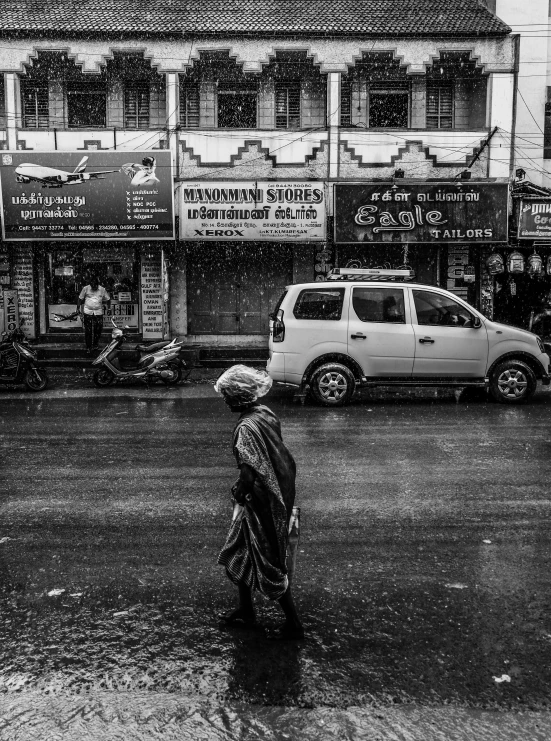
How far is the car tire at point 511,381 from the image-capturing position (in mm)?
12430

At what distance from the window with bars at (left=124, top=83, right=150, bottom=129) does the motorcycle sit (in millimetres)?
7225

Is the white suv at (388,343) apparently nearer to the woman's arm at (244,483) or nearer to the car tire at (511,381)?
the car tire at (511,381)

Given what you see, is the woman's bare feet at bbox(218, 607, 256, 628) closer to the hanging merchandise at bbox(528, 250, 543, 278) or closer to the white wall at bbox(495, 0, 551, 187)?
the hanging merchandise at bbox(528, 250, 543, 278)

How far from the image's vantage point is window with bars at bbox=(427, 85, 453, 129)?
19.1 m

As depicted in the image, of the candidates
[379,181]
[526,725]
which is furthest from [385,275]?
[526,725]

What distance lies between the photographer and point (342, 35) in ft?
59.0

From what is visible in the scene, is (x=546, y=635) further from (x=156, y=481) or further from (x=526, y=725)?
(x=156, y=481)

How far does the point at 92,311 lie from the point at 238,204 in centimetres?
411

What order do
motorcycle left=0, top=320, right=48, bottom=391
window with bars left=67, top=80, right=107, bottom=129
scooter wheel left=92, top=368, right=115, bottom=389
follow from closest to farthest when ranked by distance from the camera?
1. motorcycle left=0, top=320, right=48, bottom=391
2. scooter wheel left=92, top=368, right=115, bottom=389
3. window with bars left=67, top=80, right=107, bottom=129

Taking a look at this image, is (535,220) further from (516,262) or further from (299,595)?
(299,595)

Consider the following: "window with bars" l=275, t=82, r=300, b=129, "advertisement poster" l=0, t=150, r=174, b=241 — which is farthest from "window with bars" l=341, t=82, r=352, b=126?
"advertisement poster" l=0, t=150, r=174, b=241

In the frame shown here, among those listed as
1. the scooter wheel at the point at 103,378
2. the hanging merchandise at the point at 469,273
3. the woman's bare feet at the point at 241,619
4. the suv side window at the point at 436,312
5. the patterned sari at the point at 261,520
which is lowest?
the woman's bare feet at the point at 241,619

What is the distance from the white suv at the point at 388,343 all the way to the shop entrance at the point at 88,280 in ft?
25.5

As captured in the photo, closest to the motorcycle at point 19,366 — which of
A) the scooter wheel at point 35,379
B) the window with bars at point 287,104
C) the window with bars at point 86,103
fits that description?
the scooter wheel at point 35,379
